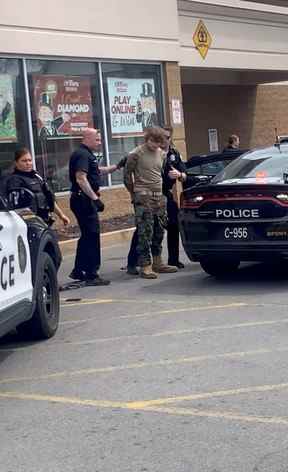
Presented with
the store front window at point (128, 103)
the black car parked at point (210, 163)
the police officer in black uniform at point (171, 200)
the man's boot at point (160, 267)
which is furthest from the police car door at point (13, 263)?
the store front window at point (128, 103)

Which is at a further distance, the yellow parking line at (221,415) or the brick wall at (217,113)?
the brick wall at (217,113)

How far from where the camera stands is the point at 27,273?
6.87 meters

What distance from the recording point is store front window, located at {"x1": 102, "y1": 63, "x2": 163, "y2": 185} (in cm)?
1677

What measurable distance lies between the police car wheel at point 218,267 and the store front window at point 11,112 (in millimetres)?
4952

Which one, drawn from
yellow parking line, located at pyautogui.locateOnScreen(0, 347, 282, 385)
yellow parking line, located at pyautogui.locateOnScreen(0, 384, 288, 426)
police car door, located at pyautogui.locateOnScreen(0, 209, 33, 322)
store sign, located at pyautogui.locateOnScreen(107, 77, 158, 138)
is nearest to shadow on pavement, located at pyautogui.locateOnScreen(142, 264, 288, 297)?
yellow parking line, located at pyautogui.locateOnScreen(0, 347, 282, 385)

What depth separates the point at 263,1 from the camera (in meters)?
24.6

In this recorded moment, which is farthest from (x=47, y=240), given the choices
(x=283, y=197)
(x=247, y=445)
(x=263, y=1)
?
(x=263, y=1)

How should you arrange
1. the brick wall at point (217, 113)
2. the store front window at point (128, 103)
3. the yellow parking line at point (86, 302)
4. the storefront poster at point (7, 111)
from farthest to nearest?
the brick wall at point (217, 113) < the store front window at point (128, 103) < the storefront poster at point (7, 111) < the yellow parking line at point (86, 302)

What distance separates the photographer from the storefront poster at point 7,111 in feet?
46.3

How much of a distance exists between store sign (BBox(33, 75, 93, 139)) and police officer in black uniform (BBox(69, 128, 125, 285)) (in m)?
5.11

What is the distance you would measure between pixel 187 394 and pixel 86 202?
15.3ft

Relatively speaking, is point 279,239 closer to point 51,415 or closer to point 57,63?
point 51,415

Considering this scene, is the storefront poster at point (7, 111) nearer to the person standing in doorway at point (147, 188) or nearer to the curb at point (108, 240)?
the curb at point (108, 240)

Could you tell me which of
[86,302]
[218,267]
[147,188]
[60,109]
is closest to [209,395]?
[86,302]
